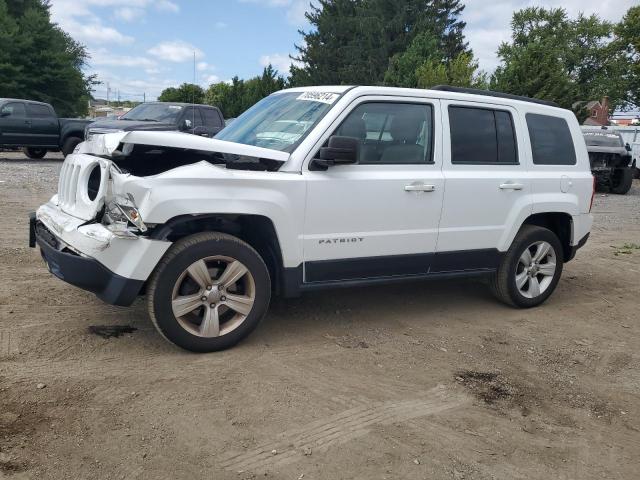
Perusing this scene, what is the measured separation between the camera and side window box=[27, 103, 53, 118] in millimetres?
17125

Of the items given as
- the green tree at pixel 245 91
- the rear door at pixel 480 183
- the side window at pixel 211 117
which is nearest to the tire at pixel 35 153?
the side window at pixel 211 117

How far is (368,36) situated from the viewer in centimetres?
4312

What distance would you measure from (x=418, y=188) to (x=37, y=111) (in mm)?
15939

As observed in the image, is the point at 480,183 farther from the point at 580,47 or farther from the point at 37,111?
the point at 580,47

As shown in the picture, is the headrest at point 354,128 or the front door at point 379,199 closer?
the front door at point 379,199

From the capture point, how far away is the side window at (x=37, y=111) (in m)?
17.1

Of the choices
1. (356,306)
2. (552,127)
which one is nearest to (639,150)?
(552,127)

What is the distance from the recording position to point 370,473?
110 inches

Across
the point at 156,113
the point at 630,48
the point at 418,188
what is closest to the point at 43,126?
the point at 156,113

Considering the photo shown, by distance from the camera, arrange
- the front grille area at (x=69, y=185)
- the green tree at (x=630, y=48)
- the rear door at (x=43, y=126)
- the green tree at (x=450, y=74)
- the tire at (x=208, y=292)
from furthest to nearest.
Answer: the green tree at (x=630, y=48), the green tree at (x=450, y=74), the rear door at (x=43, y=126), the front grille area at (x=69, y=185), the tire at (x=208, y=292)

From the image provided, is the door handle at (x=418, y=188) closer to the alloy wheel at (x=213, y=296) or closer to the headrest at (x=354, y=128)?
the headrest at (x=354, y=128)

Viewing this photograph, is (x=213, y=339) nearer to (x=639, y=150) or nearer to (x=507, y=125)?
(x=507, y=125)

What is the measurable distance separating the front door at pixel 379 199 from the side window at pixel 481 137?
0.72 feet

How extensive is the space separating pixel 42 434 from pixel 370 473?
162 cm
